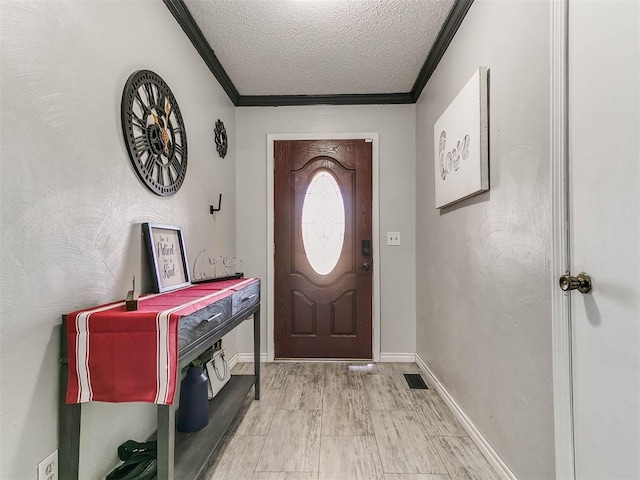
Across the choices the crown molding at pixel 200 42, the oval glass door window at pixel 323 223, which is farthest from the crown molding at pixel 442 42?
the crown molding at pixel 200 42

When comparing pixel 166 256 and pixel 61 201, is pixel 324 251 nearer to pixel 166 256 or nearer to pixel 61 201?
pixel 166 256

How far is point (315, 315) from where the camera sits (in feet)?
9.95

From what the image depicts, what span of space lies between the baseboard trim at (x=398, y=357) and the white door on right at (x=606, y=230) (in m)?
2.02

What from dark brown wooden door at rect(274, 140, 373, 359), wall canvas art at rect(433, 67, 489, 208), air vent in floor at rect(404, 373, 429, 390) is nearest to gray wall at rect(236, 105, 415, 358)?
dark brown wooden door at rect(274, 140, 373, 359)

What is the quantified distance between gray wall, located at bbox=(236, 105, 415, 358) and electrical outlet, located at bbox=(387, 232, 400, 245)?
41mm

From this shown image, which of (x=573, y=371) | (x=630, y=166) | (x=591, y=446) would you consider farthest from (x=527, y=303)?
(x=630, y=166)

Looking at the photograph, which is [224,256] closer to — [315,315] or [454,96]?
[315,315]

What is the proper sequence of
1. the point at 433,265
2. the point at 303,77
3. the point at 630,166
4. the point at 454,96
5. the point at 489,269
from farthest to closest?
the point at 303,77
the point at 433,265
the point at 454,96
the point at 489,269
the point at 630,166

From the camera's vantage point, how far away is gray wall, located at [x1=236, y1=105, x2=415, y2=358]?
3.04m

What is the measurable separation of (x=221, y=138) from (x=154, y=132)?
1083 mm

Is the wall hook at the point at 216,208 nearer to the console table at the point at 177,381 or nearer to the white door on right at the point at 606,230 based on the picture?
the console table at the point at 177,381

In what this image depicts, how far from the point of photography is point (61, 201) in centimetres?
111

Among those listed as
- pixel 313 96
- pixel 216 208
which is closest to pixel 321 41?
pixel 313 96

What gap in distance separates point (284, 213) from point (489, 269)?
1.90 meters
